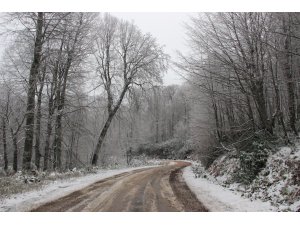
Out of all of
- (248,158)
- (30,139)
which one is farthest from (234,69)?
(30,139)

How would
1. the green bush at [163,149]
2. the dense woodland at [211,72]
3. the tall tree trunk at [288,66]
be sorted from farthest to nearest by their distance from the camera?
the green bush at [163,149] < the dense woodland at [211,72] < the tall tree trunk at [288,66]

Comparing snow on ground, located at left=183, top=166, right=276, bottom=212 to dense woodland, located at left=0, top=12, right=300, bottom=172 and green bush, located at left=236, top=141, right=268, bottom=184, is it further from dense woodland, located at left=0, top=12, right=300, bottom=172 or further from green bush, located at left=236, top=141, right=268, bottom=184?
dense woodland, located at left=0, top=12, right=300, bottom=172

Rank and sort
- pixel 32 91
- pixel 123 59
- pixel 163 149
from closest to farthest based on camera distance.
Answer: pixel 32 91 → pixel 123 59 → pixel 163 149

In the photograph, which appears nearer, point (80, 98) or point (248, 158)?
point (248, 158)

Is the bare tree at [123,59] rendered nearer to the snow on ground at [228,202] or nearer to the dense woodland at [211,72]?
the dense woodland at [211,72]

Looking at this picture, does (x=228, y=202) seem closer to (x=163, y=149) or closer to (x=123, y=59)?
(x=123, y=59)

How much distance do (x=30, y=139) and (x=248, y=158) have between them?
9.35 meters

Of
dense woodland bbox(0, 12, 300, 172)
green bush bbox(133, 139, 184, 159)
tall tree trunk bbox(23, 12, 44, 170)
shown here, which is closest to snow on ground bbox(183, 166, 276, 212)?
dense woodland bbox(0, 12, 300, 172)

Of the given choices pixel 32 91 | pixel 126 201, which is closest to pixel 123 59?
pixel 32 91

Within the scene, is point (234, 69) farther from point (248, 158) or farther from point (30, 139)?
point (30, 139)

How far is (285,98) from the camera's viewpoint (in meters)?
13.8

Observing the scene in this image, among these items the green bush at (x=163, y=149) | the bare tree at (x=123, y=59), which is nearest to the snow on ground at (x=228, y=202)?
the bare tree at (x=123, y=59)
